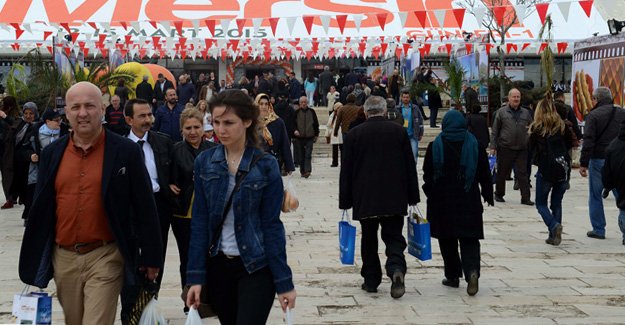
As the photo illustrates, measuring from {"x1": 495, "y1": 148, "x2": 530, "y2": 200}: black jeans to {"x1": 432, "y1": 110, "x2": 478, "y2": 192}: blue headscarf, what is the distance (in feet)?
20.4

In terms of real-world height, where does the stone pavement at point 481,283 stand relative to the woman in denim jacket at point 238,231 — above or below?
below

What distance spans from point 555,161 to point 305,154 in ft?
29.7

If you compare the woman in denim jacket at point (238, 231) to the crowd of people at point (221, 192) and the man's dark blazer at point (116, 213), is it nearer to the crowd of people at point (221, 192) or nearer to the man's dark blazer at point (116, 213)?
the crowd of people at point (221, 192)

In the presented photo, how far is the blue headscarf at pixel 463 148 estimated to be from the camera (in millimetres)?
7324

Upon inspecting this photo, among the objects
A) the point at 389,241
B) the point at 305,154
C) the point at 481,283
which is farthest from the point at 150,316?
the point at 305,154

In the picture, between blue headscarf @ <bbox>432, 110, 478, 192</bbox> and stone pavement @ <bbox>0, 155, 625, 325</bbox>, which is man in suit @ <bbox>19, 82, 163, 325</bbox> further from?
blue headscarf @ <bbox>432, 110, 478, 192</bbox>

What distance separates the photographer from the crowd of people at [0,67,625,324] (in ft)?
13.2

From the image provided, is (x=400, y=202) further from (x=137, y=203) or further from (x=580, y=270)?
(x=137, y=203)

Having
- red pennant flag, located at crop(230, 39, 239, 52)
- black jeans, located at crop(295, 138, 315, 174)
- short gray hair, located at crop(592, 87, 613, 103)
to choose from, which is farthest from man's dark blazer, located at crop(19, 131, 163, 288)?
red pennant flag, located at crop(230, 39, 239, 52)

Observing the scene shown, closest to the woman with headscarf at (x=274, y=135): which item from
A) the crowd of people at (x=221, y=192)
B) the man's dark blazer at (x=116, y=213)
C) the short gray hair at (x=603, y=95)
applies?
the crowd of people at (x=221, y=192)

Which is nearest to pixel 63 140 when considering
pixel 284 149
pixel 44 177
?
pixel 44 177

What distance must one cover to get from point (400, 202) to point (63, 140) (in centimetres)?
330

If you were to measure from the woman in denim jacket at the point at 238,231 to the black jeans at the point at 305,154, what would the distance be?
14.3 metres

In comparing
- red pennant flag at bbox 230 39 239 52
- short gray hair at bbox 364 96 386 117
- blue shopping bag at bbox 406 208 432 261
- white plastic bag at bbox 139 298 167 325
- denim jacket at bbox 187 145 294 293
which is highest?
red pennant flag at bbox 230 39 239 52
